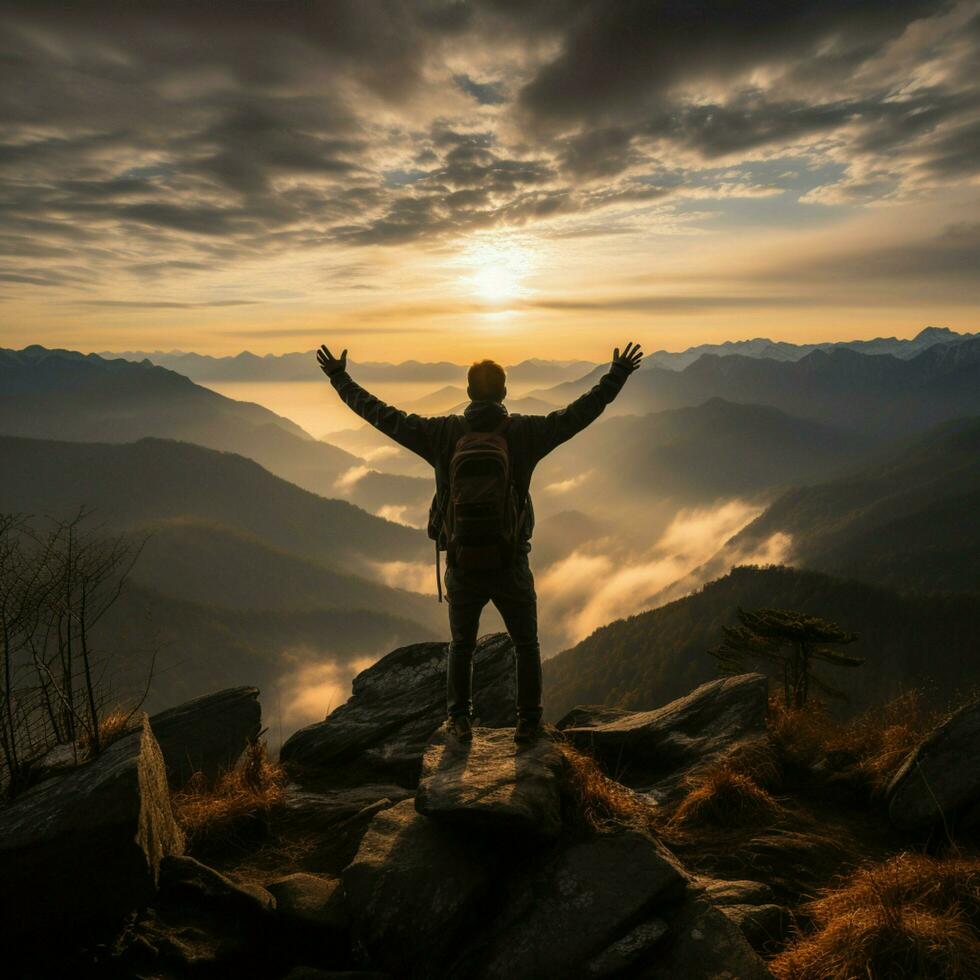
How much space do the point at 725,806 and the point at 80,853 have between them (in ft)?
24.0

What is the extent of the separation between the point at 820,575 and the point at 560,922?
7937 inches

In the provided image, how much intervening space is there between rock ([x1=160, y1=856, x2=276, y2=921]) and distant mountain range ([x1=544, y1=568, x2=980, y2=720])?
163m

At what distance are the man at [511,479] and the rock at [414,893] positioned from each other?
5.80 ft

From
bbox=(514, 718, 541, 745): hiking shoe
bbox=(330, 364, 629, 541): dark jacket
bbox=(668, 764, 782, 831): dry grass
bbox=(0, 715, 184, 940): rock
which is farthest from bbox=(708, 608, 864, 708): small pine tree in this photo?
bbox=(0, 715, 184, 940): rock

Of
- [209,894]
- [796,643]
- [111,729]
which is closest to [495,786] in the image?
[209,894]

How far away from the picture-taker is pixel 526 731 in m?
8.12

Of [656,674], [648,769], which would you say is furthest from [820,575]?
[648,769]

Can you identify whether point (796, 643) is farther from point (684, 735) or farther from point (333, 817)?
point (333, 817)

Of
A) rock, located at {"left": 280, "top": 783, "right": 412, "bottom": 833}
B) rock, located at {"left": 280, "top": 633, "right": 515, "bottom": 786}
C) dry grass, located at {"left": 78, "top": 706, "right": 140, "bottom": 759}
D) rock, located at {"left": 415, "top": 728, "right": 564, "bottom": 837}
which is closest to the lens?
rock, located at {"left": 415, "top": 728, "right": 564, "bottom": 837}

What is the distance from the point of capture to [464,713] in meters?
8.40

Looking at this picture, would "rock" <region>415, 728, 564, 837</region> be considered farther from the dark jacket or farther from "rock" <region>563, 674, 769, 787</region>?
"rock" <region>563, 674, 769, 787</region>

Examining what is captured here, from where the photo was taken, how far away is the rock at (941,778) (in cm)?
728

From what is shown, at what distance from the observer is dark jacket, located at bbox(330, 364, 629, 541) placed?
7816mm

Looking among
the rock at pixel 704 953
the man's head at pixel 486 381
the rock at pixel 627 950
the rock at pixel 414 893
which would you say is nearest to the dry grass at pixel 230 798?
the rock at pixel 414 893
